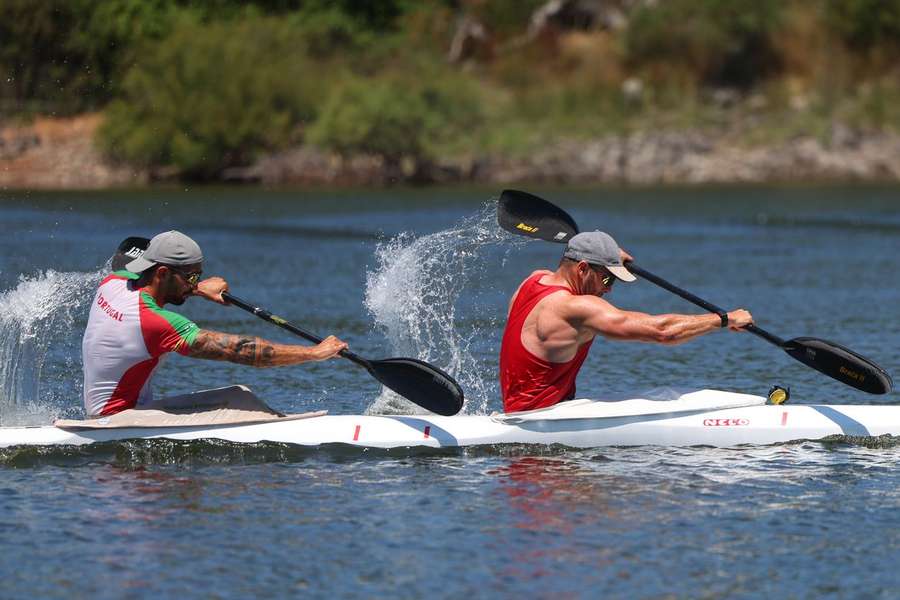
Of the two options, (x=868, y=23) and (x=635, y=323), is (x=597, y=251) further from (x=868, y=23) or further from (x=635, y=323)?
(x=868, y=23)

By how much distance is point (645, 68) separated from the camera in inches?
2704

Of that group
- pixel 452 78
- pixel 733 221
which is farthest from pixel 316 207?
pixel 452 78

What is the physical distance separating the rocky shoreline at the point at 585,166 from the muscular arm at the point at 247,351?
159 ft

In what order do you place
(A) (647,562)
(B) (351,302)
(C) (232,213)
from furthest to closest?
1. (C) (232,213)
2. (B) (351,302)
3. (A) (647,562)

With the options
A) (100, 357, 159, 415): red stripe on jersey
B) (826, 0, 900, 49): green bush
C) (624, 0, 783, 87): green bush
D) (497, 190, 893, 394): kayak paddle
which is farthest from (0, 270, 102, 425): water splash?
(826, 0, 900, 49): green bush

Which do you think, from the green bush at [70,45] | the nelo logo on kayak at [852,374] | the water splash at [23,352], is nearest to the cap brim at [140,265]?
the water splash at [23,352]

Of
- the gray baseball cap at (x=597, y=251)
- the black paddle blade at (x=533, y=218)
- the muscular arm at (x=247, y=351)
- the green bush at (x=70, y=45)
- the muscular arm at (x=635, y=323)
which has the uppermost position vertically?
the green bush at (x=70, y=45)

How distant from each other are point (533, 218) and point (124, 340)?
465 centimetres

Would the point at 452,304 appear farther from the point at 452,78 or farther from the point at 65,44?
the point at 452,78

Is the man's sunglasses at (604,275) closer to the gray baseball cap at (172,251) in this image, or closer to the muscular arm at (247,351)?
the muscular arm at (247,351)

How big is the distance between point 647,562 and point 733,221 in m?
33.1

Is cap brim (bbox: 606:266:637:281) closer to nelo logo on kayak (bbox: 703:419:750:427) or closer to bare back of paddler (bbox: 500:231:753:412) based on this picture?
bare back of paddler (bbox: 500:231:753:412)

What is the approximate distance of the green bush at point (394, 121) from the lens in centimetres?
6144

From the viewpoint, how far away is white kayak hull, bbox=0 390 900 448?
12680 millimetres
